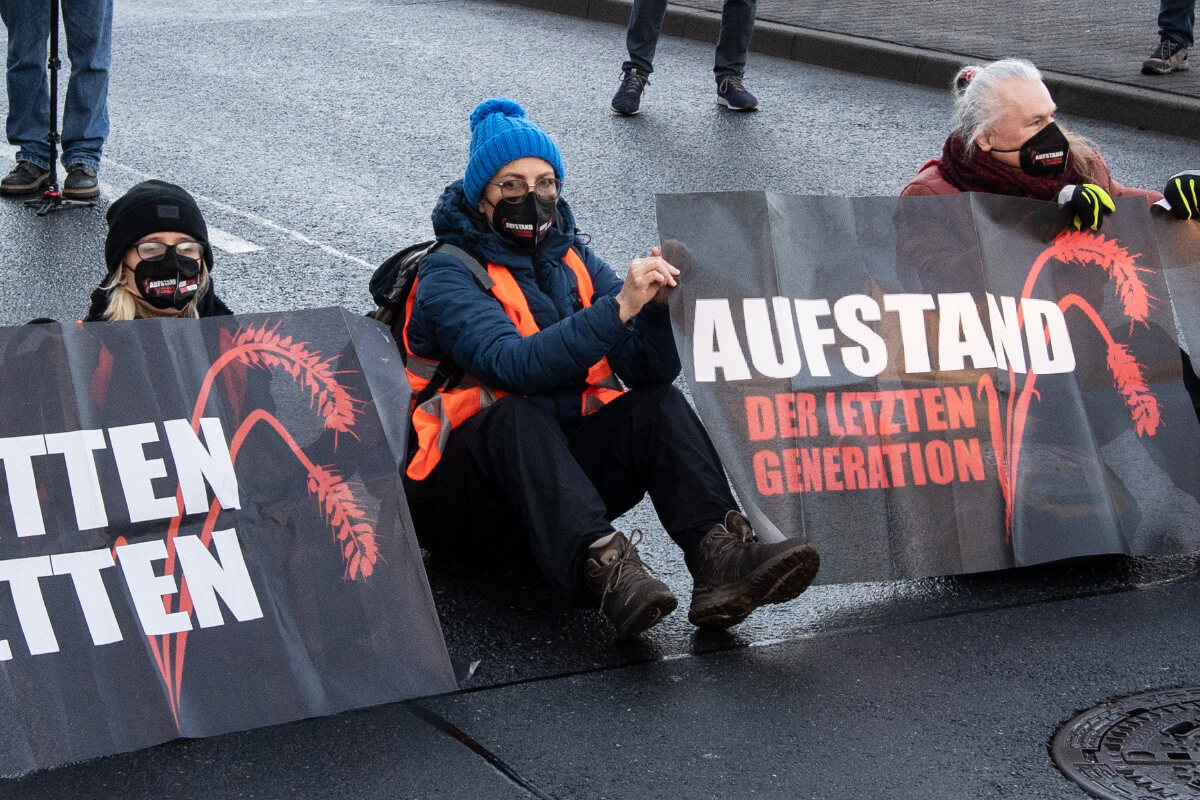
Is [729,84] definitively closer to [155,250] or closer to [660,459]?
[660,459]

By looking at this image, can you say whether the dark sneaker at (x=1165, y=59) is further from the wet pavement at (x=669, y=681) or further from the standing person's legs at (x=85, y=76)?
the standing person's legs at (x=85, y=76)

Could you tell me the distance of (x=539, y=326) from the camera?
3.71m

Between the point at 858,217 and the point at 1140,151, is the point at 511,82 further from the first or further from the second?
the point at 858,217

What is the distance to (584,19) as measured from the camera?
39.2 ft

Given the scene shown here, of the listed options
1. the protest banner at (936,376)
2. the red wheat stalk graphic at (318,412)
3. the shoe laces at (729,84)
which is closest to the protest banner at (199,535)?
the red wheat stalk graphic at (318,412)

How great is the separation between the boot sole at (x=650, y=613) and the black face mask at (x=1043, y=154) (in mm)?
1652

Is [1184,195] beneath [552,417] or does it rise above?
above

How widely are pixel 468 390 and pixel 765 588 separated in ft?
2.88

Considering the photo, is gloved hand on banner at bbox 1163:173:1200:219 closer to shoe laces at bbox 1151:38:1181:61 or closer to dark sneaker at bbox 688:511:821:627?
dark sneaker at bbox 688:511:821:627

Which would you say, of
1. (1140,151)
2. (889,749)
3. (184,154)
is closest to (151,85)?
(184,154)

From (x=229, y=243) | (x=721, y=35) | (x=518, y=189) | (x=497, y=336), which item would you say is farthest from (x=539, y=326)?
(x=721, y=35)

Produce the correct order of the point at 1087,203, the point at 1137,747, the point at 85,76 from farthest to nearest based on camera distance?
the point at 85,76 < the point at 1087,203 < the point at 1137,747

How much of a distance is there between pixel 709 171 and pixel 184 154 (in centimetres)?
272

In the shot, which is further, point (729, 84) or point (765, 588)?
point (729, 84)
